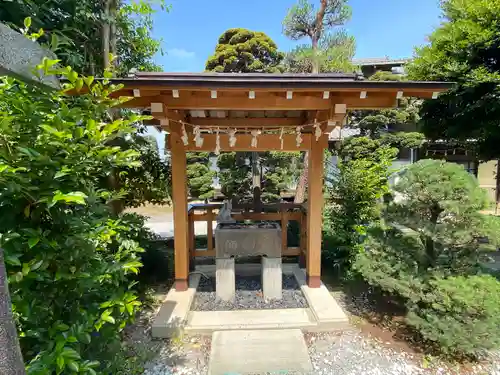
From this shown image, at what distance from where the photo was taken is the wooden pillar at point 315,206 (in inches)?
141

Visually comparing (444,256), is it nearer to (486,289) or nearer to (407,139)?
(486,289)

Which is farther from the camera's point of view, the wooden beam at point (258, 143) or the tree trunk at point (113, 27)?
the tree trunk at point (113, 27)

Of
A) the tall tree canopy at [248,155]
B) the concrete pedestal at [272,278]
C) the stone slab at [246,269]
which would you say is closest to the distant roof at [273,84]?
the concrete pedestal at [272,278]

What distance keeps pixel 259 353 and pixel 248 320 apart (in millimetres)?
→ 490

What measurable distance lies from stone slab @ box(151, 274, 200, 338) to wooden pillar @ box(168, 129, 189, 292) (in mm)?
145

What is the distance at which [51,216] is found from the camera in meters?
1.34

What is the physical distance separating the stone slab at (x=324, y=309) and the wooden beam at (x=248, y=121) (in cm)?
265

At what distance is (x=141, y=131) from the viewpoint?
511 centimetres

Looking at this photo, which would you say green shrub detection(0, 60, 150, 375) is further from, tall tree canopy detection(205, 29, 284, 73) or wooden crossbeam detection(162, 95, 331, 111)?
tall tree canopy detection(205, 29, 284, 73)

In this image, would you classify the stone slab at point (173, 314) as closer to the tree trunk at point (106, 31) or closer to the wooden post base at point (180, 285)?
the wooden post base at point (180, 285)

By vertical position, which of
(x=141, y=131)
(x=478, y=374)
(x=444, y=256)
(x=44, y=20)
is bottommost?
(x=478, y=374)

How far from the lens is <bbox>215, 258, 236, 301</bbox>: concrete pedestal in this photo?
11.4ft

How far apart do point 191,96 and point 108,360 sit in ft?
8.74

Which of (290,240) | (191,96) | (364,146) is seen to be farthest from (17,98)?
(364,146)
